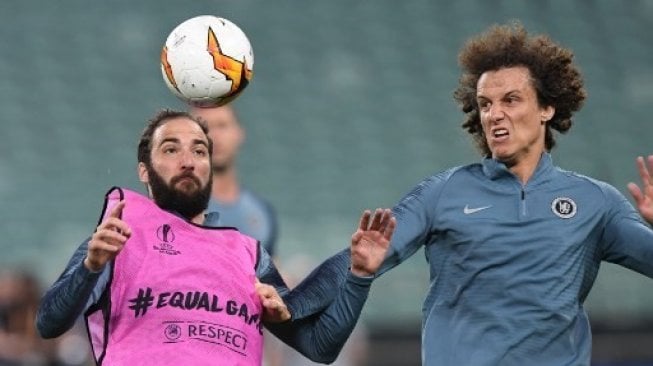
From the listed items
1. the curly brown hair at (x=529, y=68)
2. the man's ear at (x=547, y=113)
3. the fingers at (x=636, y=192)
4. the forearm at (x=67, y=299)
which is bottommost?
the forearm at (x=67, y=299)

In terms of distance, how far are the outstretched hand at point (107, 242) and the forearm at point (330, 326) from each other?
2.64ft

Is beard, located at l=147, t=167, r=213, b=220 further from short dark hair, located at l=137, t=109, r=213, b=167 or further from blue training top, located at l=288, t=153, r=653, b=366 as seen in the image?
blue training top, located at l=288, t=153, r=653, b=366

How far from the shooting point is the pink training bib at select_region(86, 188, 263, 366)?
4.72 metres

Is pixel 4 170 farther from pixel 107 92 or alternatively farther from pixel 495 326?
pixel 495 326

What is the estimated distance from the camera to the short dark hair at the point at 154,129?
5105mm

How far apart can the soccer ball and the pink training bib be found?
0.64m

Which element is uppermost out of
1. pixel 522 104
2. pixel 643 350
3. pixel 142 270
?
pixel 522 104

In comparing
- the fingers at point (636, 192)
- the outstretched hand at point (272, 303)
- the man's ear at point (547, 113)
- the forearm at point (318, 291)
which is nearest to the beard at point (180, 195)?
the outstretched hand at point (272, 303)

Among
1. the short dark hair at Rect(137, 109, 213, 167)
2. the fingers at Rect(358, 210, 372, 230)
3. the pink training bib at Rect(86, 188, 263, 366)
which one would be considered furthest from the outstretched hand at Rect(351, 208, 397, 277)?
the short dark hair at Rect(137, 109, 213, 167)

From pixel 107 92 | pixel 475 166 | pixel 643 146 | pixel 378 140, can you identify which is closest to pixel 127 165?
pixel 107 92

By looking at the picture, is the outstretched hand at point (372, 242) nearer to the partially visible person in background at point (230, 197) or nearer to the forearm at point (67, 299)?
the forearm at point (67, 299)

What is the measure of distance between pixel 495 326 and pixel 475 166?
678 mm

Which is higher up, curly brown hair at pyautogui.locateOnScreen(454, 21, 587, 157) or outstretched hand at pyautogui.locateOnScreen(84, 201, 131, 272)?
curly brown hair at pyautogui.locateOnScreen(454, 21, 587, 157)

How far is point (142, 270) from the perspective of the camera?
4809 millimetres
